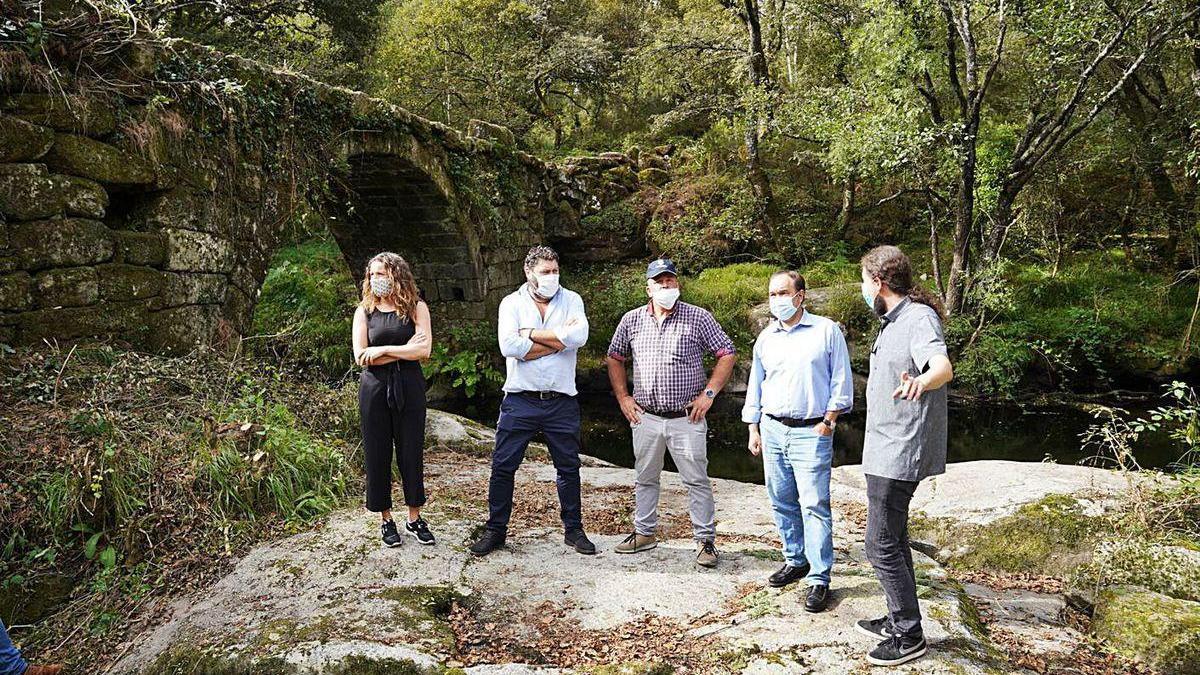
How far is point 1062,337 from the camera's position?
10.3 meters

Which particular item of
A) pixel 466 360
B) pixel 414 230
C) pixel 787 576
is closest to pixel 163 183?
pixel 787 576

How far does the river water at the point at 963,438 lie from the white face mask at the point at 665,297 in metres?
4.41

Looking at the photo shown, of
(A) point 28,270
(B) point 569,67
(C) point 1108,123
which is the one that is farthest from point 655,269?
(B) point 569,67

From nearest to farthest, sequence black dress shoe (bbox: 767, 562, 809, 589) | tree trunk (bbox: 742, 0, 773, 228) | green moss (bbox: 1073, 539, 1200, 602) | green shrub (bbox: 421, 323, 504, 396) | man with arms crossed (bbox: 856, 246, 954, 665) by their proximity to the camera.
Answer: man with arms crossed (bbox: 856, 246, 954, 665) → green moss (bbox: 1073, 539, 1200, 602) → black dress shoe (bbox: 767, 562, 809, 589) → green shrub (bbox: 421, 323, 504, 396) → tree trunk (bbox: 742, 0, 773, 228)

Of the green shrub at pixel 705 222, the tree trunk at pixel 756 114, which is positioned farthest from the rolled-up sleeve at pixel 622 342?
the green shrub at pixel 705 222

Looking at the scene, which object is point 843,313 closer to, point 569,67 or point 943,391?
point 943,391

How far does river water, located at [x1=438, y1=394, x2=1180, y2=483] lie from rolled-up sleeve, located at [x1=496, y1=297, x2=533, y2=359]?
4635 mm

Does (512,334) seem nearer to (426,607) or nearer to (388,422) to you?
(388,422)

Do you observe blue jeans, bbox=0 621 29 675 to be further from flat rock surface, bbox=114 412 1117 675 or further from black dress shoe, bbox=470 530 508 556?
black dress shoe, bbox=470 530 508 556

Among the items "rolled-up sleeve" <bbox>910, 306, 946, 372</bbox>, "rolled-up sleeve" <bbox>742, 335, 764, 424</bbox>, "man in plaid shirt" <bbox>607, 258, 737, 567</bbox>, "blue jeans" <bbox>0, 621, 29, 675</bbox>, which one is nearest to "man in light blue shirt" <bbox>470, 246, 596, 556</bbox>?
"man in plaid shirt" <bbox>607, 258, 737, 567</bbox>

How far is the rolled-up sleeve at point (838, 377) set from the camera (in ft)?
10.6

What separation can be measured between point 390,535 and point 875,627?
7.81ft

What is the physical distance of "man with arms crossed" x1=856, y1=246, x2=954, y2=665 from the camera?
2.64 metres

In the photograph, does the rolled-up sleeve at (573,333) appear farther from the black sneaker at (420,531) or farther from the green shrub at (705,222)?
the green shrub at (705,222)
